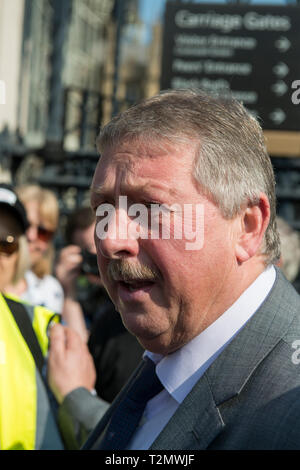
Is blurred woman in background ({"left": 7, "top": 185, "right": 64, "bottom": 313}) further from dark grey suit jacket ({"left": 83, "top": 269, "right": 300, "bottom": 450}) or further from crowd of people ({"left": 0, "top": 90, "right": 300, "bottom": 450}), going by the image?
dark grey suit jacket ({"left": 83, "top": 269, "right": 300, "bottom": 450})

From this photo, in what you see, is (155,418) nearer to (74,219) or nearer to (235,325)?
(235,325)

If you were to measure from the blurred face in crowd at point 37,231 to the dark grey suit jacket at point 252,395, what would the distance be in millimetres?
2340

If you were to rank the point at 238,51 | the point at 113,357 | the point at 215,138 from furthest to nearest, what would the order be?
the point at 238,51 < the point at 113,357 < the point at 215,138

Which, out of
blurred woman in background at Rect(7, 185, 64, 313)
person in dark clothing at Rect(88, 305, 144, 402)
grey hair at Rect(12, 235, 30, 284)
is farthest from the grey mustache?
blurred woman in background at Rect(7, 185, 64, 313)

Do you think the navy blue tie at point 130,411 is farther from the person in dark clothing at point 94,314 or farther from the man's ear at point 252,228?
the person in dark clothing at point 94,314

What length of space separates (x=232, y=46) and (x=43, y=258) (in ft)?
7.13

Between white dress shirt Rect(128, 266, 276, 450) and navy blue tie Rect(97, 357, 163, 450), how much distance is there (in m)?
0.04

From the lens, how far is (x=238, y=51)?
14.9 ft

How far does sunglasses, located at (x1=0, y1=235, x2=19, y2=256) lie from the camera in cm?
236

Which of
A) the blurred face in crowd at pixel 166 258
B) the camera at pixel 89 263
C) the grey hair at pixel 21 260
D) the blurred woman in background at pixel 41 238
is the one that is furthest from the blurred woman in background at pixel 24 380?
the blurred woman in background at pixel 41 238

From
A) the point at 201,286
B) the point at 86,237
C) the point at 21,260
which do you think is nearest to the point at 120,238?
the point at 201,286

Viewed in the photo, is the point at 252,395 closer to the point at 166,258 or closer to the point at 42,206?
the point at 166,258

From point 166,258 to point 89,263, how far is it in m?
2.00

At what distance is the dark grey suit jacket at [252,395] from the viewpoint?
38.1 inches
